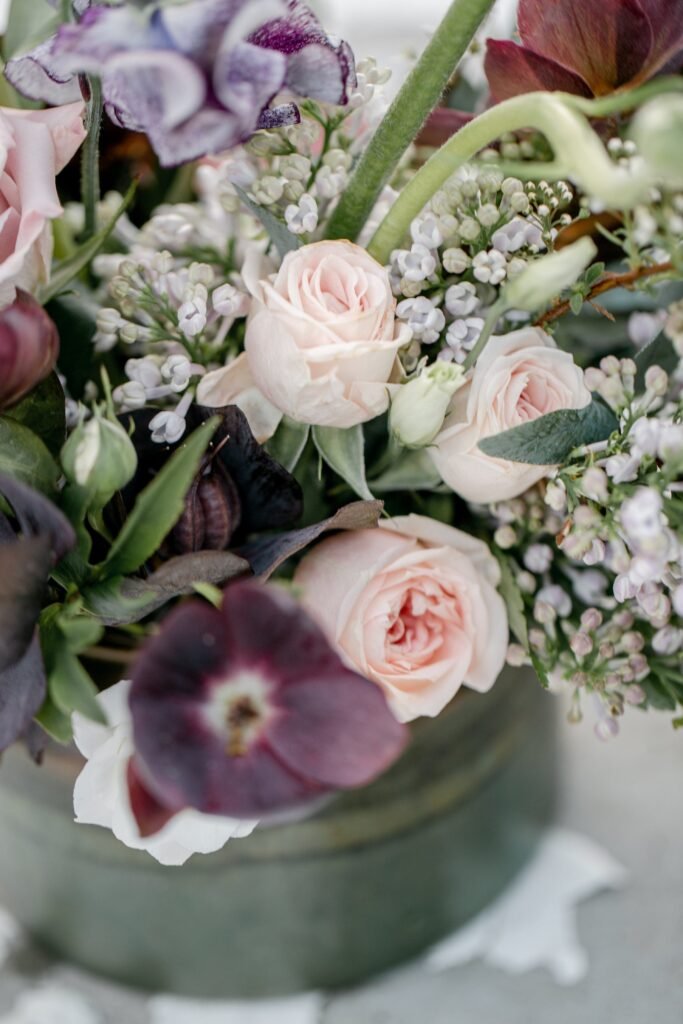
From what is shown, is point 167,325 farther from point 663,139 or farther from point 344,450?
point 663,139

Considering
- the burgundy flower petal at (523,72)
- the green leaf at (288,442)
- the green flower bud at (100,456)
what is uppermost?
the burgundy flower petal at (523,72)

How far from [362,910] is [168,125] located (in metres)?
0.35

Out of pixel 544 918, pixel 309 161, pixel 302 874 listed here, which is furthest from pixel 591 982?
pixel 309 161

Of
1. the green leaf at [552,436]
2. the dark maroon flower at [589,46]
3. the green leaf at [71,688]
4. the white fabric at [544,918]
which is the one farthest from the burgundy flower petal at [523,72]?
the white fabric at [544,918]

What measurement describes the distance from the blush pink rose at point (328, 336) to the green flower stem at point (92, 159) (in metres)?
0.07

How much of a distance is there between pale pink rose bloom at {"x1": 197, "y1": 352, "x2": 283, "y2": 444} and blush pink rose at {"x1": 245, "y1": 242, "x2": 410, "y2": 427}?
2 cm

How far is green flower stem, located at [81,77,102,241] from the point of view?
1.05ft

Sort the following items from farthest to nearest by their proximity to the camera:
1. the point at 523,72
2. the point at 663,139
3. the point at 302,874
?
the point at 302,874 → the point at 523,72 → the point at 663,139

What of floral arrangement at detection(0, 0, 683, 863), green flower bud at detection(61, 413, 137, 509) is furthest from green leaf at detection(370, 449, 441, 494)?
green flower bud at detection(61, 413, 137, 509)

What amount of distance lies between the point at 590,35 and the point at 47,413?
21 cm

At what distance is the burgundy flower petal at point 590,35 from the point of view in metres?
0.33

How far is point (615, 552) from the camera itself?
1.03 feet

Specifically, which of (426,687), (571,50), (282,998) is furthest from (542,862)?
(571,50)

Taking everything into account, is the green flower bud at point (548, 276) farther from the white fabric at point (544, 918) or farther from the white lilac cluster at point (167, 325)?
the white fabric at point (544, 918)
